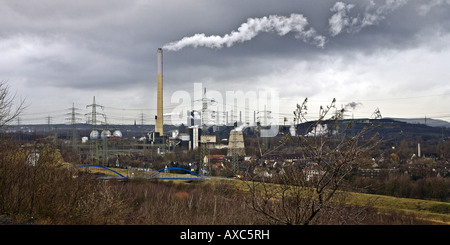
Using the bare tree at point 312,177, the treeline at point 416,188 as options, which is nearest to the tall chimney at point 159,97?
the treeline at point 416,188

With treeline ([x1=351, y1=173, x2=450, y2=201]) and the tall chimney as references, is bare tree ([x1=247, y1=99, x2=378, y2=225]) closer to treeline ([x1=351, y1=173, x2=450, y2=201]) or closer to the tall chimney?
treeline ([x1=351, y1=173, x2=450, y2=201])

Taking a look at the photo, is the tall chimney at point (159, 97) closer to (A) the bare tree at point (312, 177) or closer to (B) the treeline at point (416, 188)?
(B) the treeline at point (416, 188)

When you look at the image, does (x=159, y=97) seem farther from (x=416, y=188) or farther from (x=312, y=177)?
(x=312, y=177)

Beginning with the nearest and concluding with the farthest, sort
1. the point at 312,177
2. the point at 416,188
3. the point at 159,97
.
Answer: the point at 312,177, the point at 416,188, the point at 159,97

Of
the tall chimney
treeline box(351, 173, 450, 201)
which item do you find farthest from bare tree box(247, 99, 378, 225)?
the tall chimney

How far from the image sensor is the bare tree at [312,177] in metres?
3.92

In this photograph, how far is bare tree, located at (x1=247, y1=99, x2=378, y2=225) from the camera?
3.92m

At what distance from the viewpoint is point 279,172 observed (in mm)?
5023

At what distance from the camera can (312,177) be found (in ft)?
14.4

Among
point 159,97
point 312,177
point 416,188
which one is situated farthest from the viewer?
point 159,97

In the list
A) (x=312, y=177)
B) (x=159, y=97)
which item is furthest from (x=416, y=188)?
(x=159, y=97)
